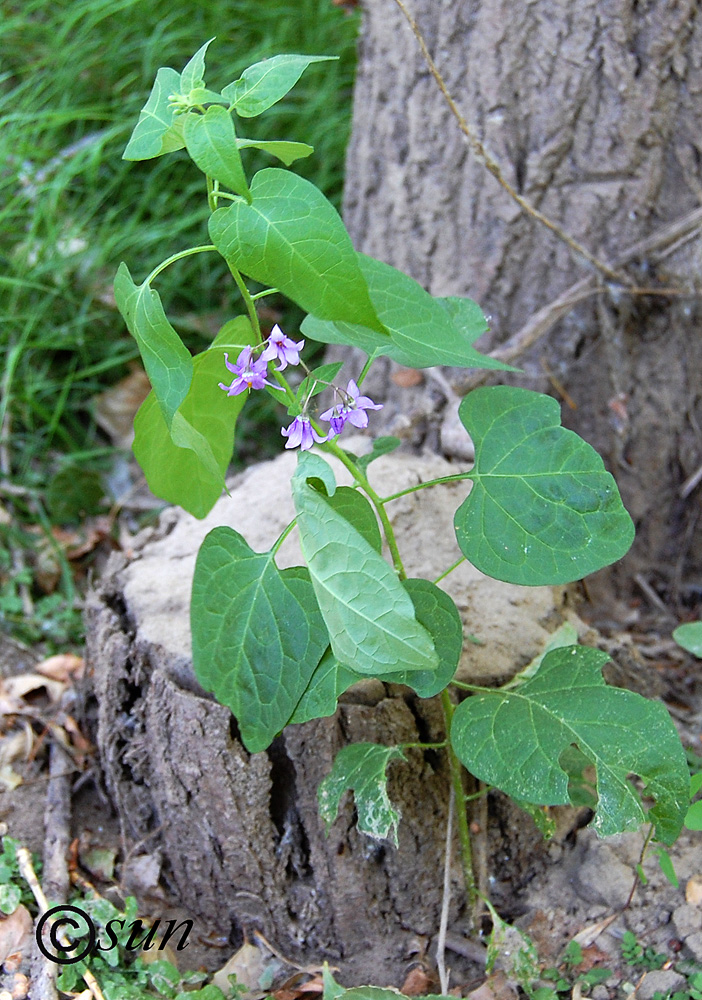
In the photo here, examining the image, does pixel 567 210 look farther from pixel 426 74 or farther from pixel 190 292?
pixel 190 292

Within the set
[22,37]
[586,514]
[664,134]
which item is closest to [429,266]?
[664,134]

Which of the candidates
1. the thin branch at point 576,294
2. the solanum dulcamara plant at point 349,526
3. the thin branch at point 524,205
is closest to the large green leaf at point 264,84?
the solanum dulcamara plant at point 349,526

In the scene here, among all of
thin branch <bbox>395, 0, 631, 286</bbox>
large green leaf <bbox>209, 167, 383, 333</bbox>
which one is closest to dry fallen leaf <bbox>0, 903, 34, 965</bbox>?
large green leaf <bbox>209, 167, 383, 333</bbox>

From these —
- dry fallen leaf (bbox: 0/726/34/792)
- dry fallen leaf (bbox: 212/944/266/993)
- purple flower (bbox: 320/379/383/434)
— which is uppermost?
purple flower (bbox: 320/379/383/434)

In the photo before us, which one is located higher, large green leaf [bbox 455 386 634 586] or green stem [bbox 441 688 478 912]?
large green leaf [bbox 455 386 634 586]

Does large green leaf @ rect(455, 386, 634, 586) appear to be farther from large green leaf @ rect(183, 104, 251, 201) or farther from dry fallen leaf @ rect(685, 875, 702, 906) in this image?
dry fallen leaf @ rect(685, 875, 702, 906)

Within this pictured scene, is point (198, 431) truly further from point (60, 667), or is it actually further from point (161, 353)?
point (60, 667)

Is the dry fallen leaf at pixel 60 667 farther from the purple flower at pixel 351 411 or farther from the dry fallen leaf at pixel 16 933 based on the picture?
the purple flower at pixel 351 411
